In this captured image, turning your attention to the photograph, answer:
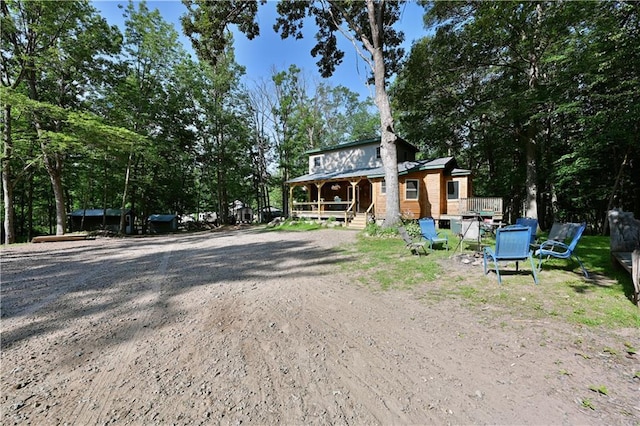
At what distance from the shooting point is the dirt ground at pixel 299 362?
6.63 feet

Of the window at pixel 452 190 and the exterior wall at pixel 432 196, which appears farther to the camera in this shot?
the window at pixel 452 190

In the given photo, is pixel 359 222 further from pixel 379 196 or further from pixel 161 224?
pixel 161 224

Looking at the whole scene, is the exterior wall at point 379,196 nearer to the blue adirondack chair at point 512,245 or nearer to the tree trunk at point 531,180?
the tree trunk at point 531,180

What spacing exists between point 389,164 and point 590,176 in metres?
14.3

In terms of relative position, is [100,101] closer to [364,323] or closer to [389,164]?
[389,164]

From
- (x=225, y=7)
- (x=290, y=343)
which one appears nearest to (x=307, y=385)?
(x=290, y=343)

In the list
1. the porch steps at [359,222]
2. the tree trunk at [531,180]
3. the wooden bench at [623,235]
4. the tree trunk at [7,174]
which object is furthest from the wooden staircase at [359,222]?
the tree trunk at [7,174]

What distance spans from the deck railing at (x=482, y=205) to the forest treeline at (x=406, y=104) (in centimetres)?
285

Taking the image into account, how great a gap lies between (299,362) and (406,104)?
63.1 ft

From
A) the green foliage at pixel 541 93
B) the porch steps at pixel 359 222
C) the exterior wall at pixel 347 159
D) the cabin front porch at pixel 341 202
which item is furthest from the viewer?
the exterior wall at pixel 347 159

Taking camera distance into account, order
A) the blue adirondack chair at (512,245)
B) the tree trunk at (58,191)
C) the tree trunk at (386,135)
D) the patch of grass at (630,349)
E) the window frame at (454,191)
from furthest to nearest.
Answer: the tree trunk at (58,191)
the window frame at (454,191)
the tree trunk at (386,135)
the blue adirondack chair at (512,245)
the patch of grass at (630,349)

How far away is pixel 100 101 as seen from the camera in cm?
1817

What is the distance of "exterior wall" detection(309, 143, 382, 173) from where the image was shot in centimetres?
2003

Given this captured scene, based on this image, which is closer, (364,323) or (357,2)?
(364,323)
